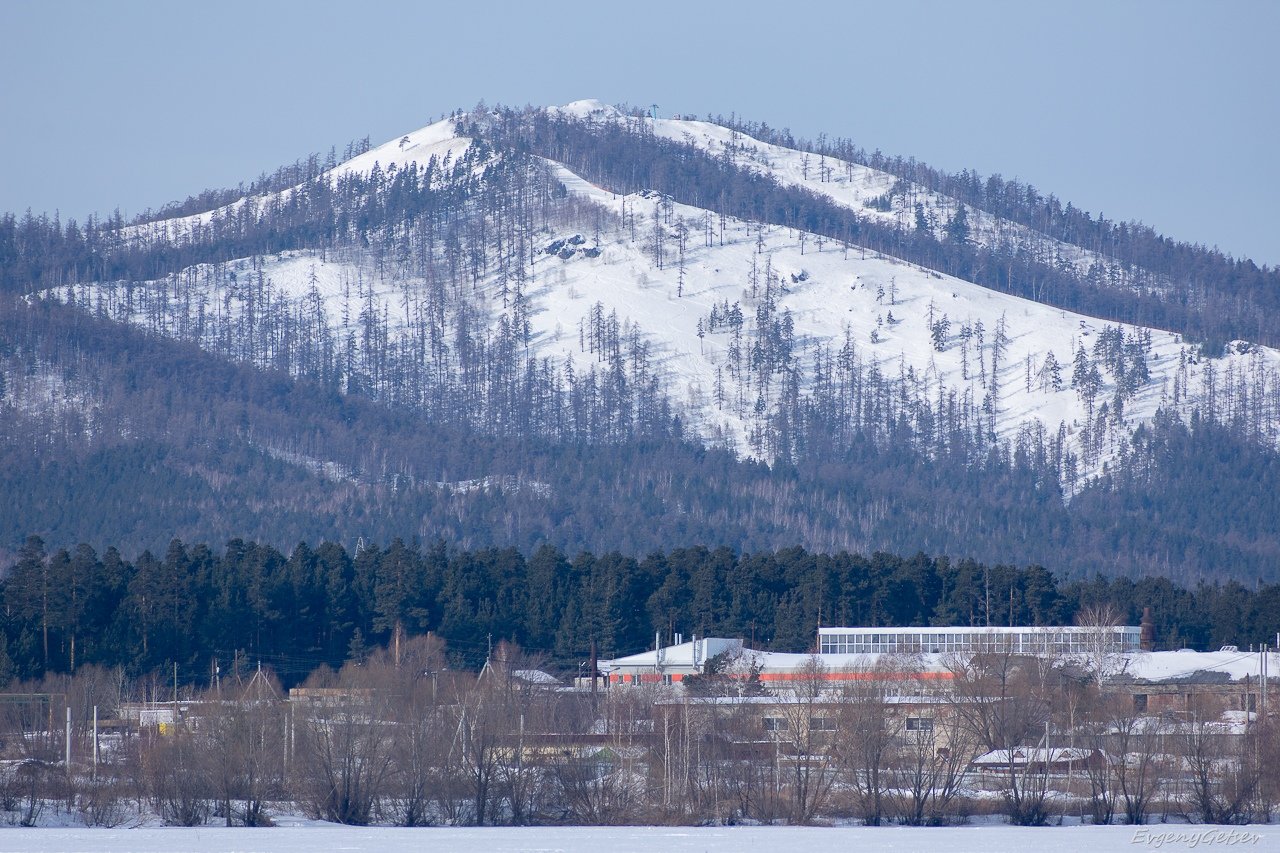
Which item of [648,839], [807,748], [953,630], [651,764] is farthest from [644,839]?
[953,630]

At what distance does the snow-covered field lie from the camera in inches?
1998

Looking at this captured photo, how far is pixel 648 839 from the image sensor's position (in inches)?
2146

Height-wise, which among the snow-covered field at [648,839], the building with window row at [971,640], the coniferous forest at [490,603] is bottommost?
the snow-covered field at [648,839]

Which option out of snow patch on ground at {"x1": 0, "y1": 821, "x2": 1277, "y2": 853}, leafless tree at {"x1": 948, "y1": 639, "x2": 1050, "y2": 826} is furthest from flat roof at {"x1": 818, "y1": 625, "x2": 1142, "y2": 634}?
snow patch on ground at {"x1": 0, "y1": 821, "x2": 1277, "y2": 853}

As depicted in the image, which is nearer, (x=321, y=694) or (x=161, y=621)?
(x=321, y=694)

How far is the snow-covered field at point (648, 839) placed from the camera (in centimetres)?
5075

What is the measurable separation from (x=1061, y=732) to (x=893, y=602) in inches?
1466

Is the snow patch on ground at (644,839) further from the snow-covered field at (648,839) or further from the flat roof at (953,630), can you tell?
the flat roof at (953,630)

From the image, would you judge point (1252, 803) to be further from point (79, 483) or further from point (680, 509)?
point (79, 483)

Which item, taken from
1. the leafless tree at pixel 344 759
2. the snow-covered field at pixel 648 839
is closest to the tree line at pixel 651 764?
the leafless tree at pixel 344 759

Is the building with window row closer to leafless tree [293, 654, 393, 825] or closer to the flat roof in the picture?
the flat roof

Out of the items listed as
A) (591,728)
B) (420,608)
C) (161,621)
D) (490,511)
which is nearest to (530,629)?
(420,608)

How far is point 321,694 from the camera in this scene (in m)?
77.4
